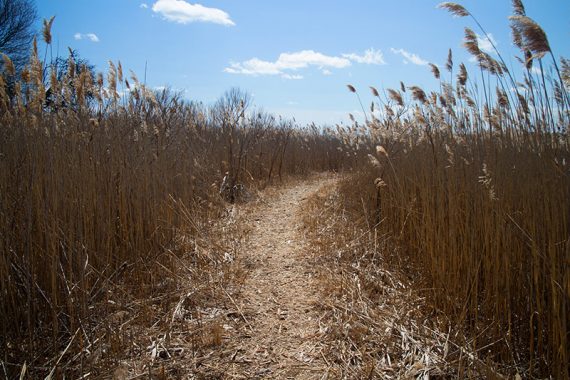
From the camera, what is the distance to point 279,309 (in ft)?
8.36

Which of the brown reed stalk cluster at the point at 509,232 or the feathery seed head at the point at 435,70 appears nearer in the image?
the brown reed stalk cluster at the point at 509,232

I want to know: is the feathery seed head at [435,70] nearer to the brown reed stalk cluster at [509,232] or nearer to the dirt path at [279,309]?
the brown reed stalk cluster at [509,232]

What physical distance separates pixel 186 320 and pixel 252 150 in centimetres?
601

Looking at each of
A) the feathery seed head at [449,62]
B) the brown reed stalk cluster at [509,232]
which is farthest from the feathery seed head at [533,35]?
the feathery seed head at [449,62]

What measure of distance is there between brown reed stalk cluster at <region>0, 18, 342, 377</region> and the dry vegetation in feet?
0.05

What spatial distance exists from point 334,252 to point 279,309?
1112 mm

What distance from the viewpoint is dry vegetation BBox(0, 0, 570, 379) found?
160cm

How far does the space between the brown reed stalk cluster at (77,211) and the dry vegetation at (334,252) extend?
0.05ft

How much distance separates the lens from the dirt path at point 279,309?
186cm

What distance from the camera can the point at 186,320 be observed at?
2234 mm

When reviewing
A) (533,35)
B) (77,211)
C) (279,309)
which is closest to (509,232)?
(533,35)

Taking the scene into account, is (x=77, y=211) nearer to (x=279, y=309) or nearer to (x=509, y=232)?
(x=279, y=309)

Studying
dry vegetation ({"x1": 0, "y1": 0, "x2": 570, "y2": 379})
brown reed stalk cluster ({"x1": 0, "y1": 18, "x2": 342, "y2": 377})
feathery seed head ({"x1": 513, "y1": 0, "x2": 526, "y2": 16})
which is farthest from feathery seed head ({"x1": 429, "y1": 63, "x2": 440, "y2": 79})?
brown reed stalk cluster ({"x1": 0, "y1": 18, "x2": 342, "y2": 377})

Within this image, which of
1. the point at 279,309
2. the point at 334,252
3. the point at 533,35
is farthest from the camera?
the point at 334,252
